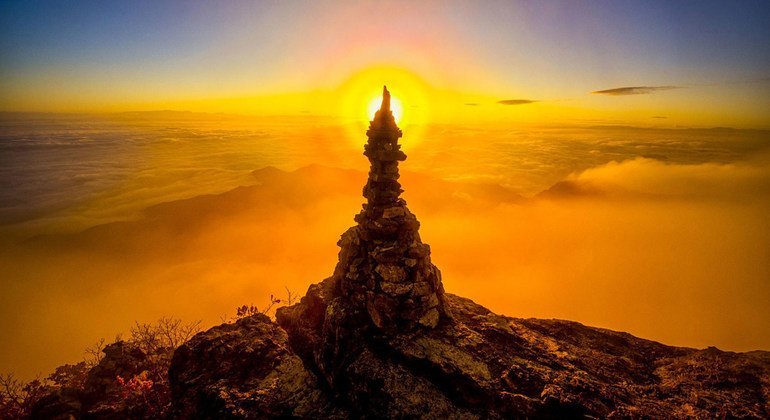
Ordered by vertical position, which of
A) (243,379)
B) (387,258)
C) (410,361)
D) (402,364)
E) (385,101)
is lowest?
(243,379)

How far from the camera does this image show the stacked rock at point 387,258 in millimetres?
18766

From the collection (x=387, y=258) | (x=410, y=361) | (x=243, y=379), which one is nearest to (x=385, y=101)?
(x=387, y=258)

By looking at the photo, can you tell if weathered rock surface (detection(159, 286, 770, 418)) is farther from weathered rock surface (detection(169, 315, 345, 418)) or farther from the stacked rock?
the stacked rock

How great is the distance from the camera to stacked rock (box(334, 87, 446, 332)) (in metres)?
18.8

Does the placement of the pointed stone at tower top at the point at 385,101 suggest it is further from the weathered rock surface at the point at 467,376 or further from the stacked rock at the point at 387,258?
the weathered rock surface at the point at 467,376

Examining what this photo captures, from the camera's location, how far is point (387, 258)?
19.6 meters

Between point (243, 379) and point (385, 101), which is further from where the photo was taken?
point (385, 101)

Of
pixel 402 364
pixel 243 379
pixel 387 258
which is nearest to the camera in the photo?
pixel 402 364

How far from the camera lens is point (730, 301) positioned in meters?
159

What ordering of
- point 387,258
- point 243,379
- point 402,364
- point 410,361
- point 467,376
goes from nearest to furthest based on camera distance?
point 467,376, point 410,361, point 402,364, point 243,379, point 387,258

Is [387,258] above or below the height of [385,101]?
below

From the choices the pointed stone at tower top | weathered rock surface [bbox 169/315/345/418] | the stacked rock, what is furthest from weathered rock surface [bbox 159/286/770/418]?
the pointed stone at tower top

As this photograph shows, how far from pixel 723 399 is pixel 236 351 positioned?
26882 millimetres

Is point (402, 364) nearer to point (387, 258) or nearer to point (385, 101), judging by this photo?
point (387, 258)
